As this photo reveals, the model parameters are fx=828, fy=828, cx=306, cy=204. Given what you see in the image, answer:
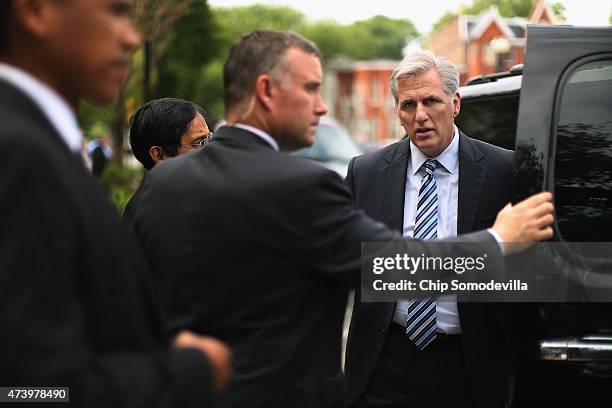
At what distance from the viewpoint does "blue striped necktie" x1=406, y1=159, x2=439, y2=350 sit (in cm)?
334

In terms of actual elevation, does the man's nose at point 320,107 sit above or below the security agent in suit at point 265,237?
above

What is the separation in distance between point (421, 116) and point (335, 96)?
97.7 metres

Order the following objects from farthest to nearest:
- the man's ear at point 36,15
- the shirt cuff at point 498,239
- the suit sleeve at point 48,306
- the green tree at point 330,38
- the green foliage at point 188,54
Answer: the green tree at point 330,38 → the green foliage at point 188,54 → the shirt cuff at point 498,239 → the man's ear at point 36,15 → the suit sleeve at point 48,306

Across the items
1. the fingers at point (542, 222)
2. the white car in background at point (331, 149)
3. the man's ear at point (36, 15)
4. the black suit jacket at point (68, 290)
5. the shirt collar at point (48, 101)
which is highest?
the man's ear at point (36, 15)

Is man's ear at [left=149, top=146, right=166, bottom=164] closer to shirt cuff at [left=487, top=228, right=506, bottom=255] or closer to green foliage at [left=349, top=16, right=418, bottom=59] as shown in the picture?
shirt cuff at [left=487, top=228, right=506, bottom=255]

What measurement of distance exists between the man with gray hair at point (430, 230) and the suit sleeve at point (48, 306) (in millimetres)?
1939

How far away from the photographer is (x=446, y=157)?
3514 mm

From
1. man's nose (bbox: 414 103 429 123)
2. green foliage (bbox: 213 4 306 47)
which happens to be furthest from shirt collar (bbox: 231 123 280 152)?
green foliage (bbox: 213 4 306 47)

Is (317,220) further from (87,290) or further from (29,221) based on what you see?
(29,221)

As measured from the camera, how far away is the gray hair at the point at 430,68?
3.55 m

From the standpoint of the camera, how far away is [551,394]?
325 cm

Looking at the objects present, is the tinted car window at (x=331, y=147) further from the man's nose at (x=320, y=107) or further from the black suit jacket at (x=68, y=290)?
the black suit jacket at (x=68, y=290)

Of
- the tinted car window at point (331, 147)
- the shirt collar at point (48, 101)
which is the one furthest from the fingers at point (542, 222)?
the tinted car window at point (331, 147)

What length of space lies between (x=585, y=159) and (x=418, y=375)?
1.09 metres
